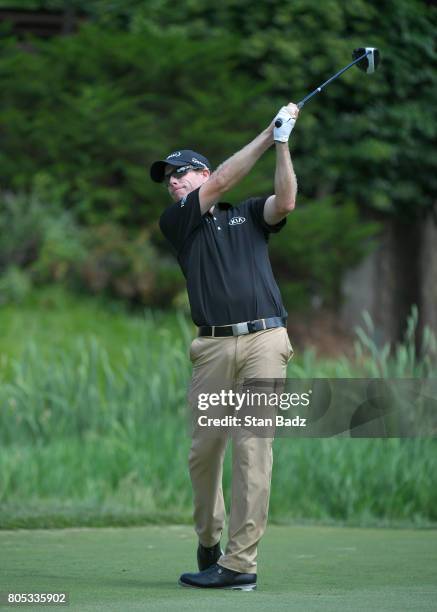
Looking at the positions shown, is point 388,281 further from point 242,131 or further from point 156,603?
point 156,603

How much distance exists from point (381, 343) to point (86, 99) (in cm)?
459

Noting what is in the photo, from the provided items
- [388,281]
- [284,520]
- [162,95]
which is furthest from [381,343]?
[284,520]

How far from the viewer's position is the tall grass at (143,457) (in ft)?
28.5

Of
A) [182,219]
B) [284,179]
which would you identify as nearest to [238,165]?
[284,179]

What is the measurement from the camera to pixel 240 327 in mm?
5242

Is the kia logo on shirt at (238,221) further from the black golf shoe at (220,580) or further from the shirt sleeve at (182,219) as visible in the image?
the black golf shoe at (220,580)

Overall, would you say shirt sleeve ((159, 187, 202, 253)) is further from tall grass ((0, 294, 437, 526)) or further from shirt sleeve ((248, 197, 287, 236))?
tall grass ((0, 294, 437, 526))

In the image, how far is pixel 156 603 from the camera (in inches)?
183

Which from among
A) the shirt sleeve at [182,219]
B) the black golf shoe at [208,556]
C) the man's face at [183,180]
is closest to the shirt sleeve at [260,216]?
the shirt sleeve at [182,219]

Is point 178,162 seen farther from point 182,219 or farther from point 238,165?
point 238,165

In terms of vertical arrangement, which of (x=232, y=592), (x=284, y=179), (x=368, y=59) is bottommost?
(x=232, y=592)

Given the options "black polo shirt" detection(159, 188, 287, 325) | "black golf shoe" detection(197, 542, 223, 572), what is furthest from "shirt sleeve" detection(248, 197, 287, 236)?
"black golf shoe" detection(197, 542, 223, 572)

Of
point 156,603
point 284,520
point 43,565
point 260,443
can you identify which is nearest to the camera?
point 156,603

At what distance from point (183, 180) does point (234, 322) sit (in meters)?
0.73
